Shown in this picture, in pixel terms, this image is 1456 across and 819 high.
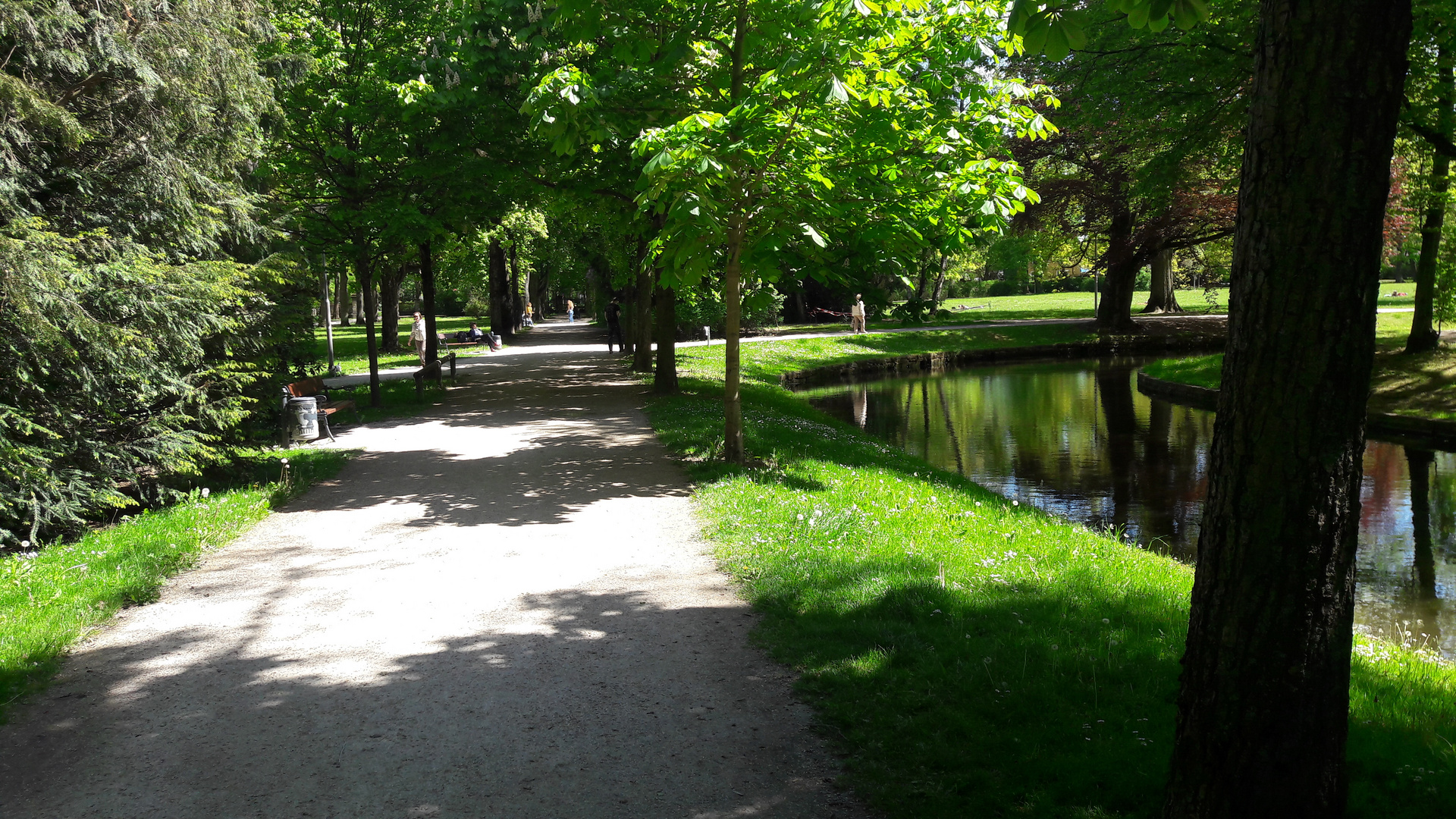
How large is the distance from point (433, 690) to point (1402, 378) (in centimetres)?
2154

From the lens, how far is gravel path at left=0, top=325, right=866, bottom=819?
4.38 metres

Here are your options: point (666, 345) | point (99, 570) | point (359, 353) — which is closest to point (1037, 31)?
point (99, 570)

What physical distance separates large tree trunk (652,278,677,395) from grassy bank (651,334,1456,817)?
955 centimetres

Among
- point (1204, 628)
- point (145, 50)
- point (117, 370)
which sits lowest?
point (1204, 628)

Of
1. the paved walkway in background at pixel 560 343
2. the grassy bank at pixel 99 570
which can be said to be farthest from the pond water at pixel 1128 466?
the grassy bank at pixel 99 570

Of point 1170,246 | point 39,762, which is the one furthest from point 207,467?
point 1170,246

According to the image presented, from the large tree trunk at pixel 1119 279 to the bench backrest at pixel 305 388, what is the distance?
2944 cm

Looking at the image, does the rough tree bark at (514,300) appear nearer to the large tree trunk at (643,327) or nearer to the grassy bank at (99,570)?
the large tree trunk at (643,327)

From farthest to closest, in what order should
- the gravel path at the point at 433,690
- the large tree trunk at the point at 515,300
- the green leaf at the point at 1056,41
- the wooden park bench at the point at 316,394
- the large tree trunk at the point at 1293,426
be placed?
the large tree trunk at the point at 515,300 < the wooden park bench at the point at 316,394 < the green leaf at the point at 1056,41 < the gravel path at the point at 433,690 < the large tree trunk at the point at 1293,426

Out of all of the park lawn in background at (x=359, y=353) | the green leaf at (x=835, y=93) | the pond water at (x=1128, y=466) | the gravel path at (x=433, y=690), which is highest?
the green leaf at (x=835, y=93)

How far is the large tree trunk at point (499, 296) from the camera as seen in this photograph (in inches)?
1580

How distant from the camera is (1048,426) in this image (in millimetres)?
20234

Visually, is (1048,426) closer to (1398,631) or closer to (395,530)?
(1398,631)

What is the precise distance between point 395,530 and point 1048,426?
14.6m
